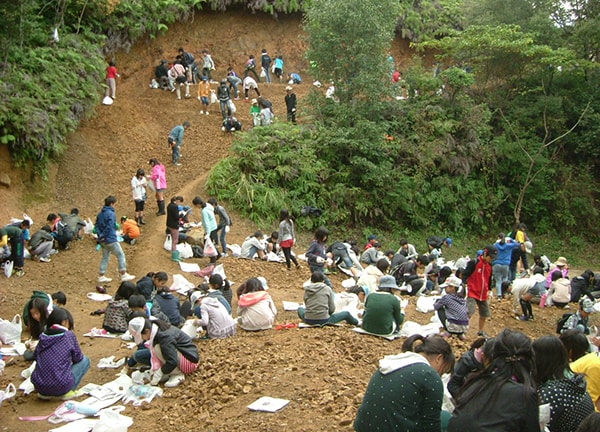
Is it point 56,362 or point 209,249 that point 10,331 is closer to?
point 56,362

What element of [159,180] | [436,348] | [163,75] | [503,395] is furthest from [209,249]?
[163,75]

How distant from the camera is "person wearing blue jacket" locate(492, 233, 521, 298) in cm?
1419

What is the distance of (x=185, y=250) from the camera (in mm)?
14812

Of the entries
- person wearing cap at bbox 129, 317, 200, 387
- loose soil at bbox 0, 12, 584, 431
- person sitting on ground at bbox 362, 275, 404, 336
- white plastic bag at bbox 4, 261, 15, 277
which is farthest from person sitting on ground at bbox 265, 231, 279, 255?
person wearing cap at bbox 129, 317, 200, 387

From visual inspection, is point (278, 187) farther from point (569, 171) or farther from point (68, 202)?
point (569, 171)

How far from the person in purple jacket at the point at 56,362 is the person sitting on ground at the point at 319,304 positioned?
345cm

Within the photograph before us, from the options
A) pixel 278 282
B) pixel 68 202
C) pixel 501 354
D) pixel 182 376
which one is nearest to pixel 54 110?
pixel 68 202

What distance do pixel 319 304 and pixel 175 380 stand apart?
8.53 feet

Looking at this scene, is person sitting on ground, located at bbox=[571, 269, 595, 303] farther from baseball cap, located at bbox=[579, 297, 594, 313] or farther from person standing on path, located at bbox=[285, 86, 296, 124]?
person standing on path, located at bbox=[285, 86, 296, 124]

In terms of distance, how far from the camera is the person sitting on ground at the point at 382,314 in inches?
364

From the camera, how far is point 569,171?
2422cm

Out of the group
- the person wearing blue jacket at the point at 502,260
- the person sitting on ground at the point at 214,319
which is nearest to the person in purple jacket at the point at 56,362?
the person sitting on ground at the point at 214,319

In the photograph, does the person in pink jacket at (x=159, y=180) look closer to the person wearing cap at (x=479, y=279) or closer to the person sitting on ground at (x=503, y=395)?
the person wearing cap at (x=479, y=279)

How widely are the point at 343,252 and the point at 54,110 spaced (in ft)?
28.3
